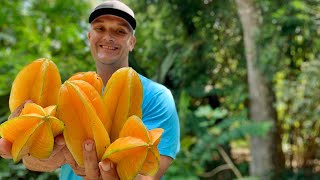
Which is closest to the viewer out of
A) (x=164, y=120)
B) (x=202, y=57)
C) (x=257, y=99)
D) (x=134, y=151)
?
(x=134, y=151)

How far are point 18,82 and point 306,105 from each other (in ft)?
12.4

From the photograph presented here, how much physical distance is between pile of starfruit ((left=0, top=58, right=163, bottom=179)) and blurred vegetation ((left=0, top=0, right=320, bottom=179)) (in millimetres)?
2554

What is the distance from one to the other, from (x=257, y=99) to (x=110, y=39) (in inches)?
122

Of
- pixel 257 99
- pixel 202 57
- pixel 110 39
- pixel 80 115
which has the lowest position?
pixel 257 99

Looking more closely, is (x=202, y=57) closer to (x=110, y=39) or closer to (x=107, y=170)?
(x=110, y=39)

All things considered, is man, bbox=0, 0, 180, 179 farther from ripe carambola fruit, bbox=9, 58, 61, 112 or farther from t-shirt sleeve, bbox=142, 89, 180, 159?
ripe carambola fruit, bbox=9, 58, 61, 112

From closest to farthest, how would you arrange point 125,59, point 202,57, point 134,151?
1. point 134,151
2. point 125,59
3. point 202,57

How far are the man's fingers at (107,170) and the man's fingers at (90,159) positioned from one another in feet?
0.07

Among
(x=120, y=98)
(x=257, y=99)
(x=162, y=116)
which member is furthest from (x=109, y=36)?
(x=257, y=99)

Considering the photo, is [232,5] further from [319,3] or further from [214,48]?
[319,3]

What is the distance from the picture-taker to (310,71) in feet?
12.1

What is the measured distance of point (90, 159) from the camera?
0.81m

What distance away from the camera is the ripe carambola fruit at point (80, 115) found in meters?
0.80

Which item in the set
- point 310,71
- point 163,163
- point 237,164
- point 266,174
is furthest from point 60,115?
point 237,164
